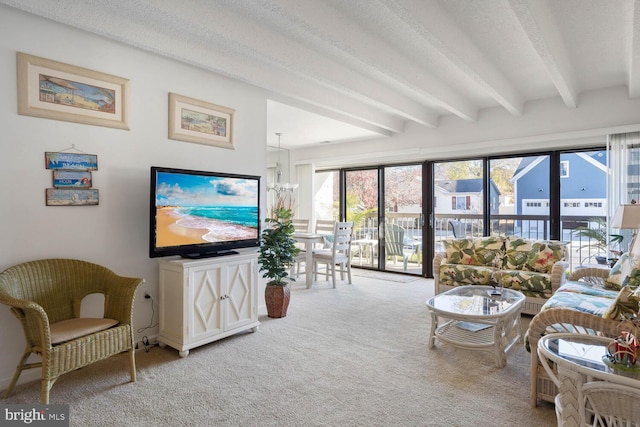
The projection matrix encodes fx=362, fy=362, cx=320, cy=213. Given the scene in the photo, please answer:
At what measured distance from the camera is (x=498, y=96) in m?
3.92

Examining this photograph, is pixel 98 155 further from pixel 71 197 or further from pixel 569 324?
pixel 569 324

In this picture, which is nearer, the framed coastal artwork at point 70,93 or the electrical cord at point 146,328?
the framed coastal artwork at point 70,93

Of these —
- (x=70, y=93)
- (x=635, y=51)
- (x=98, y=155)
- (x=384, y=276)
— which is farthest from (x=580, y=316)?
(x=384, y=276)

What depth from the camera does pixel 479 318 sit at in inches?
103

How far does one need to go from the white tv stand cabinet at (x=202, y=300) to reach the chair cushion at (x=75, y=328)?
0.52m

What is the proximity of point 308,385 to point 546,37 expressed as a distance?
295 centimetres

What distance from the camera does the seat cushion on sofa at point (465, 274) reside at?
13.0 ft

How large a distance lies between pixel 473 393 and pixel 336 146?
515 centimetres

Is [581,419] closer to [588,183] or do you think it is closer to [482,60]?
[482,60]

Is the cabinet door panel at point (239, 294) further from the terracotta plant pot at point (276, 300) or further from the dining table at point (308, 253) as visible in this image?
the dining table at point (308, 253)

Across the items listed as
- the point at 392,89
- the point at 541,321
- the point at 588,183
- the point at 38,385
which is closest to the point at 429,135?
the point at 392,89

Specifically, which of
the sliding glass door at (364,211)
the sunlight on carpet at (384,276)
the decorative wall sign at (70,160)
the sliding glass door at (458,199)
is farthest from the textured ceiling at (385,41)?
the sunlight on carpet at (384,276)

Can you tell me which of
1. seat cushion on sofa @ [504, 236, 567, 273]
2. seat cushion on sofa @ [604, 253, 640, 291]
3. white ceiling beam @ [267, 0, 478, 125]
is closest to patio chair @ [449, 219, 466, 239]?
seat cushion on sofa @ [504, 236, 567, 273]

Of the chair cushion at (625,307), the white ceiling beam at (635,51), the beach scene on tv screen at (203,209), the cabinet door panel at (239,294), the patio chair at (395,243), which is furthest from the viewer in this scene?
the patio chair at (395,243)
